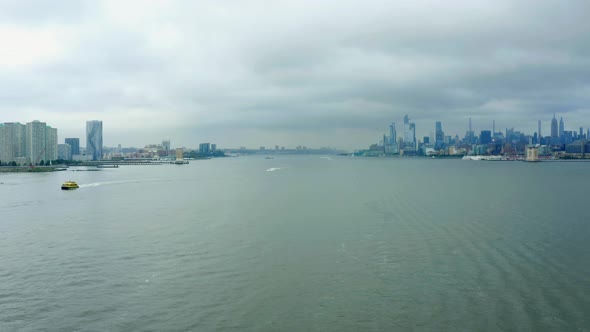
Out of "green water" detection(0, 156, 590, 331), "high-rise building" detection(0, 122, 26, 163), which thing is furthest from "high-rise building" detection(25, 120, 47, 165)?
"green water" detection(0, 156, 590, 331)

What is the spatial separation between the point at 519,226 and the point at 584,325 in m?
14.3

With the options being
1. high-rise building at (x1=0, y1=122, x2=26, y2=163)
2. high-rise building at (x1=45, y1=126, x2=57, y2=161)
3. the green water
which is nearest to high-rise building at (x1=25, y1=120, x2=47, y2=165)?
high-rise building at (x1=45, y1=126, x2=57, y2=161)

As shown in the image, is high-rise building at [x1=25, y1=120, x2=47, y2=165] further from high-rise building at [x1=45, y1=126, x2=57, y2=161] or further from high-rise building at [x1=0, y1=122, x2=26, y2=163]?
high-rise building at [x1=0, y1=122, x2=26, y2=163]

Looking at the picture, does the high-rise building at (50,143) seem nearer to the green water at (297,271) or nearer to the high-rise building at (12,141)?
the high-rise building at (12,141)

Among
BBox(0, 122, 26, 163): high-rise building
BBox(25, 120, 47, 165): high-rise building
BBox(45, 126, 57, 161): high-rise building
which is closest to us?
BBox(0, 122, 26, 163): high-rise building

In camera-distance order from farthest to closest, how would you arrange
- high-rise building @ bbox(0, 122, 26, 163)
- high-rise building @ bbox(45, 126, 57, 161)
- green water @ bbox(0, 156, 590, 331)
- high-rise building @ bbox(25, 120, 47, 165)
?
high-rise building @ bbox(45, 126, 57, 161) → high-rise building @ bbox(25, 120, 47, 165) → high-rise building @ bbox(0, 122, 26, 163) → green water @ bbox(0, 156, 590, 331)

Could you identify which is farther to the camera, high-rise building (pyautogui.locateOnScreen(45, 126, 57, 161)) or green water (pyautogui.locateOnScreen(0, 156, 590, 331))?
high-rise building (pyautogui.locateOnScreen(45, 126, 57, 161))

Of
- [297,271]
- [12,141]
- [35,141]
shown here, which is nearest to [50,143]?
[35,141]


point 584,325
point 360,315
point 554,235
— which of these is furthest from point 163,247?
point 554,235

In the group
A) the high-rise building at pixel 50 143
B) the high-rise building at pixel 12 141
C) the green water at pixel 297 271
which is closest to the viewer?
the green water at pixel 297 271

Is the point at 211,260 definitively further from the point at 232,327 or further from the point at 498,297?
the point at 498,297

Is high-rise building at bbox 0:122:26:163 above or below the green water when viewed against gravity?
above

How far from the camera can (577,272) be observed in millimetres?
15594

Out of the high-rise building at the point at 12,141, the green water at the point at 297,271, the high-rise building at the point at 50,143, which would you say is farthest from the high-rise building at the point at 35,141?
the green water at the point at 297,271
